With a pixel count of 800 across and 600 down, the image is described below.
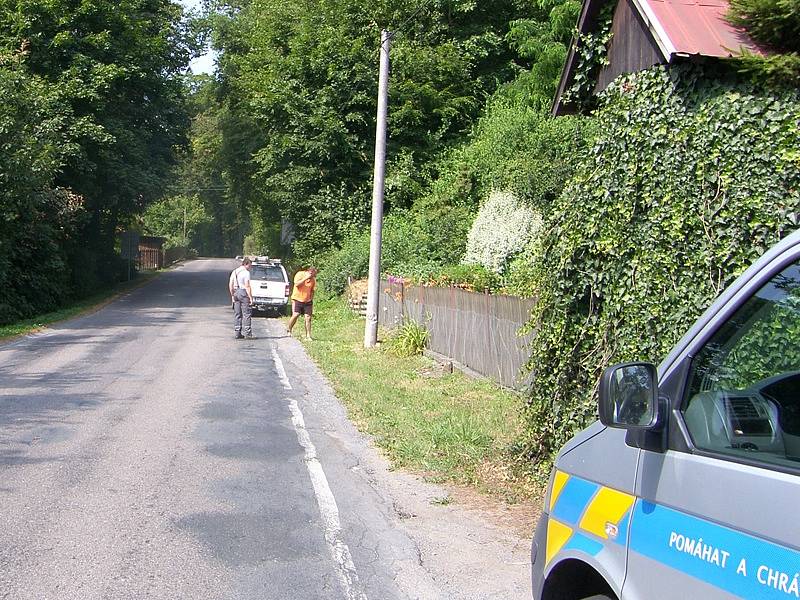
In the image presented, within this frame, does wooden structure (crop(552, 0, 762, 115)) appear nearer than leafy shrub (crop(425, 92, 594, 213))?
Yes

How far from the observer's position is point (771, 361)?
109 inches

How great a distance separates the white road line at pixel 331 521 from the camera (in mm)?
5180

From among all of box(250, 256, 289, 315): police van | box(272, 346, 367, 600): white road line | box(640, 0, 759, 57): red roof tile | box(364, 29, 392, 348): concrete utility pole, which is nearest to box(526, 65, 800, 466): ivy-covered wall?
box(640, 0, 759, 57): red roof tile

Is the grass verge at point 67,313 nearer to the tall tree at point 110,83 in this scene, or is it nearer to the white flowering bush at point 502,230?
the tall tree at point 110,83

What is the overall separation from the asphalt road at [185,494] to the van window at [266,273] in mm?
14205

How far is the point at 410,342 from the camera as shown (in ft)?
56.2

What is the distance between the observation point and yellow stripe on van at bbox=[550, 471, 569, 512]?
11.3ft

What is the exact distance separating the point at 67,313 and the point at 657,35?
2400 cm

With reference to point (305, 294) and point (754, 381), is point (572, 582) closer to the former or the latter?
point (754, 381)

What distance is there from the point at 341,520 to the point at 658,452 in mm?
4148

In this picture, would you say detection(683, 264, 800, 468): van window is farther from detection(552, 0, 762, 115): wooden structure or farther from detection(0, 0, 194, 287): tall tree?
detection(0, 0, 194, 287): tall tree

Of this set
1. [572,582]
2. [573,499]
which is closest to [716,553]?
[573,499]

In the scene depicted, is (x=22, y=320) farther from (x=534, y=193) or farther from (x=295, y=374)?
(x=534, y=193)

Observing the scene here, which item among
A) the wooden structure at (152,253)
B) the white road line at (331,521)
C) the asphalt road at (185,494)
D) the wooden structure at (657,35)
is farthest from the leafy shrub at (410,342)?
the wooden structure at (152,253)
